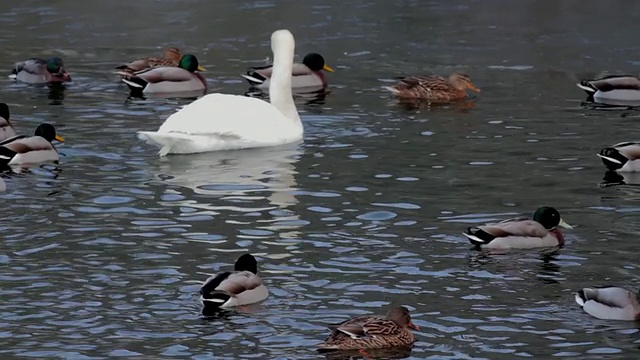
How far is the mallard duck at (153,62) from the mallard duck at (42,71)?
0.85 meters

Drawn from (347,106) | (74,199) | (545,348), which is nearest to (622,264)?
(545,348)

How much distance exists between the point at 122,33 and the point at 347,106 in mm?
7283

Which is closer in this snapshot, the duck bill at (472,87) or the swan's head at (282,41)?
the swan's head at (282,41)

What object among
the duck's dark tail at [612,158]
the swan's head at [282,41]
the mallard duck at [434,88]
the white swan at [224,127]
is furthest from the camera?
the mallard duck at [434,88]

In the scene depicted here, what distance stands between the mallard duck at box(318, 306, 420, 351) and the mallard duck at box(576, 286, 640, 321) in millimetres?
1407


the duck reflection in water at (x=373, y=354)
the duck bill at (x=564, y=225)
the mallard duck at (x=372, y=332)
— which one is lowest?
the duck bill at (x=564, y=225)

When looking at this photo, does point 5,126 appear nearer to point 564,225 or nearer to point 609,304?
point 564,225


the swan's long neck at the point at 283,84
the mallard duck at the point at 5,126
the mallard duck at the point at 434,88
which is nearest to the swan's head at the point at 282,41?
the swan's long neck at the point at 283,84

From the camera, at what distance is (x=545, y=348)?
32.3 feet

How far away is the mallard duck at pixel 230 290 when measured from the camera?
10648mm

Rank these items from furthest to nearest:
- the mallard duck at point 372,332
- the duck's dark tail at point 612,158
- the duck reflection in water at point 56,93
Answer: the duck reflection in water at point 56,93 → the duck's dark tail at point 612,158 → the mallard duck at point 372,332

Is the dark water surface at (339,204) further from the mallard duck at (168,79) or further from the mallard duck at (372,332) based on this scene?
the mallard duck at (168,79)

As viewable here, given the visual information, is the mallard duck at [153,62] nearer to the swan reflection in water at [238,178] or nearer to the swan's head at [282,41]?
the swan's head at [282,41]

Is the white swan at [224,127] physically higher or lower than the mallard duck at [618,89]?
higher
